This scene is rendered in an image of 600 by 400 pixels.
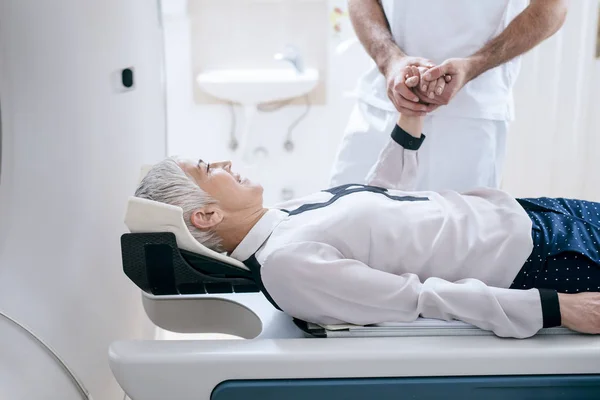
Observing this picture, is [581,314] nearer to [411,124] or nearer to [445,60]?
[411,124]

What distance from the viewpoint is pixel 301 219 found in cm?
150

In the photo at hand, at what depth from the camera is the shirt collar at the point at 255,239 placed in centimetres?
150

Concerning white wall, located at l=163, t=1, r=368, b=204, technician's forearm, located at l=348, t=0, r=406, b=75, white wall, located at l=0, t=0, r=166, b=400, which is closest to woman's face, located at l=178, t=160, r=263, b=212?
white wall, located at l=0, t=0, r=166, b=400

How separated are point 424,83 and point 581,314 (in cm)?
66

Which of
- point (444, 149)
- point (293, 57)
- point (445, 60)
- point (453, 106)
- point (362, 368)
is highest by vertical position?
point (293, 57)

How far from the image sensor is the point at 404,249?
145cm

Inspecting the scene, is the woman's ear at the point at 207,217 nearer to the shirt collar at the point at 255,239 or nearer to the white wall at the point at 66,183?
the shirt collar at the point at 255,239

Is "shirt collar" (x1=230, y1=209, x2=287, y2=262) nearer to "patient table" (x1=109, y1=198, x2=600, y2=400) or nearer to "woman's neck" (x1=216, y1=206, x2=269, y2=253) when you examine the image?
"woman's neck" (x1=216, y1=206, x2=269, y2=253)

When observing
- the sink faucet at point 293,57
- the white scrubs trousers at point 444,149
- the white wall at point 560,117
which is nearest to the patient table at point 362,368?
the white scrubs trousers at point 444,149

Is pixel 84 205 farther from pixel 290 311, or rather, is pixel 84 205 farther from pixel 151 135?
pixel 151 135

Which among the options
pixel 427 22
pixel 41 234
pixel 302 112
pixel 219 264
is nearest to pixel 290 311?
pixel 219 264

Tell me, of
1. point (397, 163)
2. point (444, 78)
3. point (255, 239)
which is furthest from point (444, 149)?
point (255, 239)

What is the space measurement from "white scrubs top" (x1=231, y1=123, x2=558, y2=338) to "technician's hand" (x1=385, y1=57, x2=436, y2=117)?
0.22 m

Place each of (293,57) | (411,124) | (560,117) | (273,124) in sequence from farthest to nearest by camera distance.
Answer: (273,124) → (293,57) → (560,117) → (411,124)
